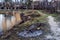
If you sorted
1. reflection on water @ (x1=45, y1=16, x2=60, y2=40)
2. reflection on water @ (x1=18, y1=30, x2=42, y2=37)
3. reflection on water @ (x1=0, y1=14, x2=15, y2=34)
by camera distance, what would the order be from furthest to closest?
reflection on water @ (x1=0, y1=14, x2=15, y2=34), reflection on water @ (x1=18, y1=30, x2=42, y2=37), reflection on water @ (x1=45, y1=16, x2=60, y2=40)

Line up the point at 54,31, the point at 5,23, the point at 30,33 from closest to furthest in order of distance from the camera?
the point at 30,33 < the point at 54,31 < the point at 5,23

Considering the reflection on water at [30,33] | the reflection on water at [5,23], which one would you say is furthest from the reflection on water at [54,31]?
the reflection on water at [5,23]

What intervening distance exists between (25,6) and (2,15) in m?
1.46

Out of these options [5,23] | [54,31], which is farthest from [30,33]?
[5,23]

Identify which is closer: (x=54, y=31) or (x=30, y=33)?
(x=30, y=33)

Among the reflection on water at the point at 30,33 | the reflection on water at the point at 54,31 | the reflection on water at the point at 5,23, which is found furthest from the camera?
the reflection on water at the point at 5,23

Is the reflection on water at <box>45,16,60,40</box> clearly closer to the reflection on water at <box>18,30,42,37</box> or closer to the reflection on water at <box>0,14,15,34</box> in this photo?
the reflection on water at <box>18,30,42,37</box>

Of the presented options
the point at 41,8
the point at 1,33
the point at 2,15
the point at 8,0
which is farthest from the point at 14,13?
the point at 1,33

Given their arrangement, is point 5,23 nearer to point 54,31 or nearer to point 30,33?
point 30,33

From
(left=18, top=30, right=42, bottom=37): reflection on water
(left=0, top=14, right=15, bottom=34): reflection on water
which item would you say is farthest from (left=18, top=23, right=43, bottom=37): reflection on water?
(left=0, top=14, right=15, bottom=34): reflection on water

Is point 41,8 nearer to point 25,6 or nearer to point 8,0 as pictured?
point 25,6

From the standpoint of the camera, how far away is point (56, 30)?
16.5ft

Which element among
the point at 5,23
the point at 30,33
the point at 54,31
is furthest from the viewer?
the point at 5,23

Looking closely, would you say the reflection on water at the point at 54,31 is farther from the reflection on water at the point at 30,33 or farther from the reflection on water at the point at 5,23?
the reflection on water at the point at 5,23
